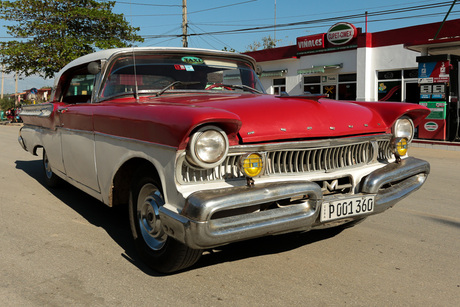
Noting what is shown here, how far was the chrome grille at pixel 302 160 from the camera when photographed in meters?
2.88

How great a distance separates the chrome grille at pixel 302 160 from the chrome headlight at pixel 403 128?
0.12m

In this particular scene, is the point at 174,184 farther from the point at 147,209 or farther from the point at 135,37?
the point at 135,37

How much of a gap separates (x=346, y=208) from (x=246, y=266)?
34.0 inches

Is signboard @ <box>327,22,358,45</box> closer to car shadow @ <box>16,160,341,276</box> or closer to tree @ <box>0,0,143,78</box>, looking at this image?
tree @ <box>0,0,143,78</box>

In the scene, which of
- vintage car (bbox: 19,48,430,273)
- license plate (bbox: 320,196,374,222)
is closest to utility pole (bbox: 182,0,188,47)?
vintage car (bbox: 19,48,430,273)

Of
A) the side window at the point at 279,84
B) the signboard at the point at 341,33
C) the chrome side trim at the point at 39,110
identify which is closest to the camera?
the chrome side trim at the point at 39,110

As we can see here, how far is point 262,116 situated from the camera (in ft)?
10.4

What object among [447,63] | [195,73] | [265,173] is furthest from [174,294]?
[447,63]

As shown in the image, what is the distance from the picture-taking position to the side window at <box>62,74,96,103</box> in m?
5.19

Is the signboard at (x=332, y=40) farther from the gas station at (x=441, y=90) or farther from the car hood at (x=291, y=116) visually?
the car hood at (x=291, y=116)

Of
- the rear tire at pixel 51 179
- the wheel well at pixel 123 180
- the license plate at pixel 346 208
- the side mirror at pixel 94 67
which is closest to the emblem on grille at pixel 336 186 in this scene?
the license plate at pixel 346 208

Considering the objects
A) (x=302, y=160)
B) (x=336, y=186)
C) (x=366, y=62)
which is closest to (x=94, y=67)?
(x=302, y=160)

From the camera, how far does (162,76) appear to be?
13.9 ft

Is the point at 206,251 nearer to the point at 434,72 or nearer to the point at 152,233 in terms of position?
the point at 152,233
